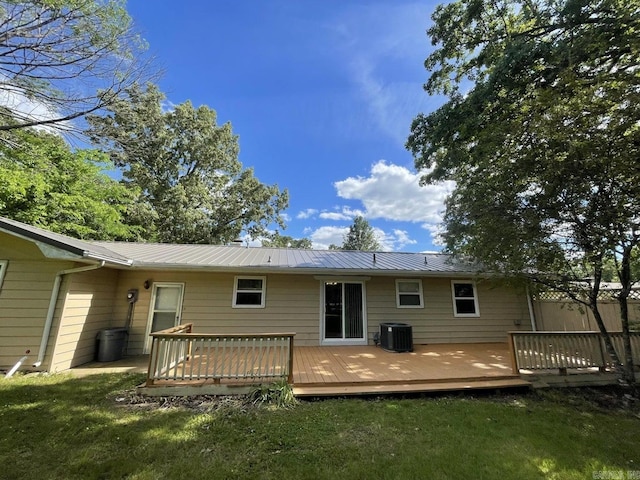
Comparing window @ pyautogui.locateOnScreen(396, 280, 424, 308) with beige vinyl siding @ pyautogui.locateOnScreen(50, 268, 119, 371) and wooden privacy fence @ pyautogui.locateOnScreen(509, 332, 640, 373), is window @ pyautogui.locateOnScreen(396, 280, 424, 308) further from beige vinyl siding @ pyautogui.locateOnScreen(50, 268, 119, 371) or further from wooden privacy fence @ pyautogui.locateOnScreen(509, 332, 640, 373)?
beige vinyl siding @ pyautogui.locateOnScreen(50, 268, 119, 371)

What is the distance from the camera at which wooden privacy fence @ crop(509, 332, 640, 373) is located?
5.64 metres

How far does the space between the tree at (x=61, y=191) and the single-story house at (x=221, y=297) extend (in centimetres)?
347

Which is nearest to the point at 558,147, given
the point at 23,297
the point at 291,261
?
the point at 291,261

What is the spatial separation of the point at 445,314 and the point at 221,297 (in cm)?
673

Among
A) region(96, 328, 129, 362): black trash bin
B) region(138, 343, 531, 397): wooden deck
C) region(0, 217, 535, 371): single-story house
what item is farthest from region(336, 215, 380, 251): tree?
region(96, 328, 129, 362): black trash bin

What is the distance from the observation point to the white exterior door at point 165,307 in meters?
7.69

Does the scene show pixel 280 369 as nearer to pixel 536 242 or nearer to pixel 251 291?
pixel 251 291

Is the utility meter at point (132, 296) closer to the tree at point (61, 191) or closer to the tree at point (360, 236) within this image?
the tree at point (61, 191)

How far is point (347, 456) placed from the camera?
315cm

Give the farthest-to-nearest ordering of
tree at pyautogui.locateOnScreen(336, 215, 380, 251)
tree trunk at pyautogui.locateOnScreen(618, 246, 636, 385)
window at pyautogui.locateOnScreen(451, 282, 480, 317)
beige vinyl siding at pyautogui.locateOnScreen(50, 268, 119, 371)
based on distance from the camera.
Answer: tree at pyautogui.locateOnScreen(336, 215, 380, 251), window at pyautogui.locateOnScreen(451, 282, 480, 317), beige vinyl siding at pyautogui.locateOnScreen(50, 268, 119, 371), tree trunk at pyautogui.locateOnScreen(618, 246, 636, 385)

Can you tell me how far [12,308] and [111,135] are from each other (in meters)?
4.07

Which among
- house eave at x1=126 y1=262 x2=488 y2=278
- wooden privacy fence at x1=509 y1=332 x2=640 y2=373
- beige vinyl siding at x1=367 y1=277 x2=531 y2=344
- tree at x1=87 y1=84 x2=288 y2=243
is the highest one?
tree at x1=87 y1=84 x2=288 y2=243

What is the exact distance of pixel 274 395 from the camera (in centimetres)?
457

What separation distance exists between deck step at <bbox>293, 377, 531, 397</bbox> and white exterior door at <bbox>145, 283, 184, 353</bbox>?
4587 millimetres
